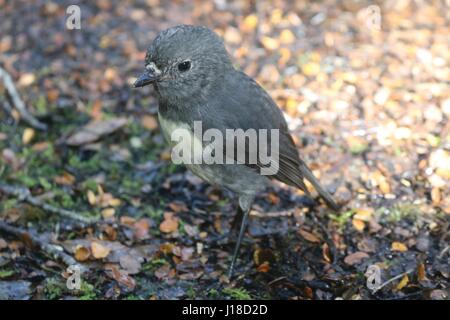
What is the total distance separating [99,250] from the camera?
4.31 metres

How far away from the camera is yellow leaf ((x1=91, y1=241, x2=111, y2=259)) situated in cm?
428

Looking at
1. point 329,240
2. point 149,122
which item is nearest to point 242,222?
point 329,240

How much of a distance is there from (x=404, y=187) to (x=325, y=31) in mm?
2400

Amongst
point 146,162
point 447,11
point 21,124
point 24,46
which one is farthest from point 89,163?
point 447,11

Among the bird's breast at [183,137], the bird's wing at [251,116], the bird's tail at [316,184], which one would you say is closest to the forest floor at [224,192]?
the bird's tail at [316,184]

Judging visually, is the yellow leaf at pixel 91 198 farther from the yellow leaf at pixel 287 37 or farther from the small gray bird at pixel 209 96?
the yellow leaf at pixel 287 37

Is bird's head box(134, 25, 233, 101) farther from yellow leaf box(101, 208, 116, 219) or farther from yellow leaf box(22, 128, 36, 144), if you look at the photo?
yellow leaf box(22, 128, 36, 144)

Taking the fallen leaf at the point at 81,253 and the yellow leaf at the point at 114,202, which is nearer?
the fallen leaf at the point at 81,253

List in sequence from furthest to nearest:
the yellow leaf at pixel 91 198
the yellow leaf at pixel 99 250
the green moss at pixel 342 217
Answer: the yellow leaf at pixel 91 198
the green moss at pixel 342 217
the yellow leaf at pixel 99 250

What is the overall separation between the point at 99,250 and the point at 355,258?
1.73 metres

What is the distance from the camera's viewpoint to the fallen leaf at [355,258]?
14.0 feet

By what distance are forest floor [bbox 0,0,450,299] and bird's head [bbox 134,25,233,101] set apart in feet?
3.70

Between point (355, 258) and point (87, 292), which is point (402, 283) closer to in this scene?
point (355, 258)
